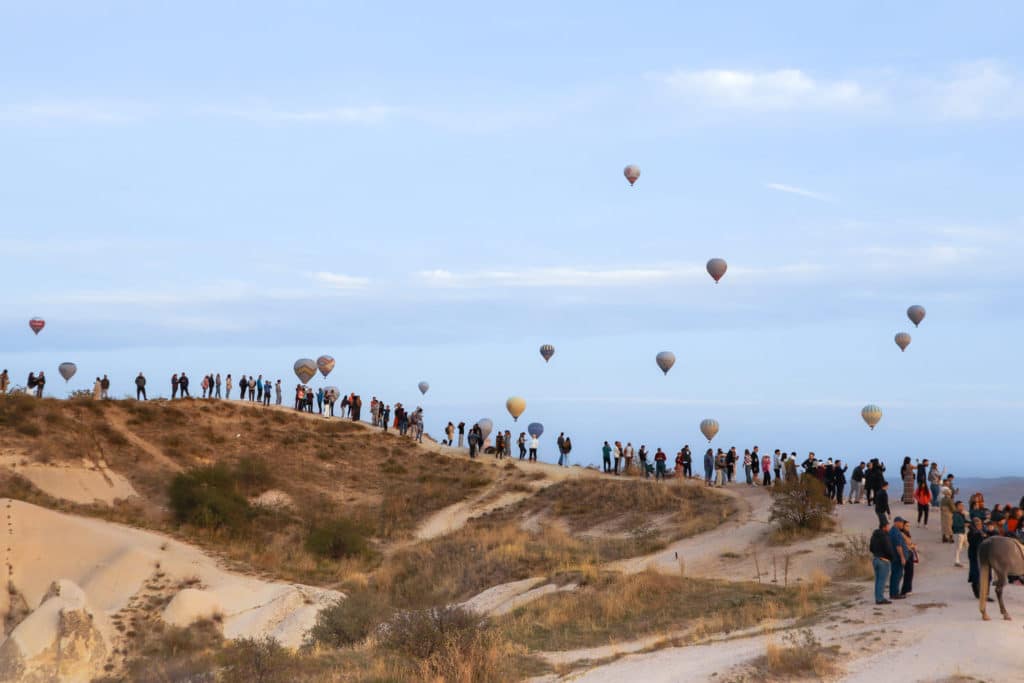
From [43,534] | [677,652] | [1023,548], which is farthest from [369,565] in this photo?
[1023,548]

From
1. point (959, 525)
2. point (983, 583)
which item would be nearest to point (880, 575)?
point (983, 583)

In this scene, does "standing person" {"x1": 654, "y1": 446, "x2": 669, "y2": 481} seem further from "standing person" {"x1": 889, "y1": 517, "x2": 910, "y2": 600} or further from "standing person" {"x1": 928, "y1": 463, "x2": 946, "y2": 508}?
"standing person" {"x1": 889, "y1": 517, "x2": 910, "y2": 600}

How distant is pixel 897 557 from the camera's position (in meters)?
19.7

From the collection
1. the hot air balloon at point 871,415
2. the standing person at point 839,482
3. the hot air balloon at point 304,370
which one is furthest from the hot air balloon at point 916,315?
the hot air balloon at point 304,370

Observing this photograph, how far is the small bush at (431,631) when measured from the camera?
1697 centimetres

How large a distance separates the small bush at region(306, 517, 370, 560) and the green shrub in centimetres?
387

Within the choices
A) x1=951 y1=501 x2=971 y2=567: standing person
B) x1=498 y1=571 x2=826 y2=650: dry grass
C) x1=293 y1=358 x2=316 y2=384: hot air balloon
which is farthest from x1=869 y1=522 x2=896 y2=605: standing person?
x1=293 y1=358 x2=316 y2=384: hot air balloon

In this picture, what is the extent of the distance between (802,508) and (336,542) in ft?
57.8

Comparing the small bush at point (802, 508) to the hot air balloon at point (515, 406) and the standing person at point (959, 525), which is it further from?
the hot air balloon at point (515, 406)

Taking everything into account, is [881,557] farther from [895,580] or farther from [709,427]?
[709,427]

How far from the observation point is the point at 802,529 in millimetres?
31656

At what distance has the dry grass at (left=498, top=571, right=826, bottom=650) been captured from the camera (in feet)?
66.9

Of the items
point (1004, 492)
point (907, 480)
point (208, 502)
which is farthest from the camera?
point (1004, 492)

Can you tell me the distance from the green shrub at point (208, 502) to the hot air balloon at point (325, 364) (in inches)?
1028
